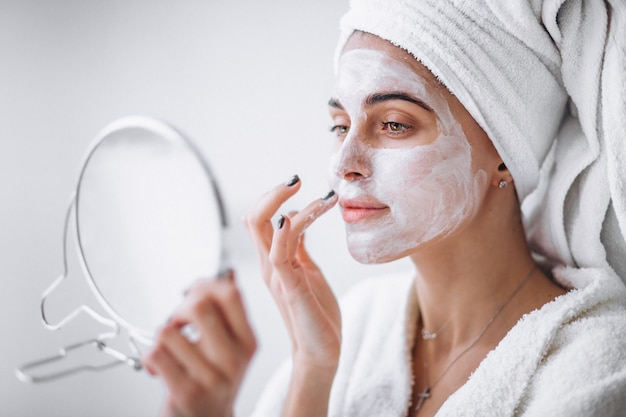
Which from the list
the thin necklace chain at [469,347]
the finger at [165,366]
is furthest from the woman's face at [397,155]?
the finger at [165,366]

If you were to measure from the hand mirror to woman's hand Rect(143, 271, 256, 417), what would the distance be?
2 centimetres

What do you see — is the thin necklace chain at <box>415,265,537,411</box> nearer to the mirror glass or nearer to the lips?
the lips

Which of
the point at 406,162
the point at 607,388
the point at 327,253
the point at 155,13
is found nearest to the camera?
the point at 607,388

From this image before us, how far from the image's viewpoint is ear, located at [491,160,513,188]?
3.00ft

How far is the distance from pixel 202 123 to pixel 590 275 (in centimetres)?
66

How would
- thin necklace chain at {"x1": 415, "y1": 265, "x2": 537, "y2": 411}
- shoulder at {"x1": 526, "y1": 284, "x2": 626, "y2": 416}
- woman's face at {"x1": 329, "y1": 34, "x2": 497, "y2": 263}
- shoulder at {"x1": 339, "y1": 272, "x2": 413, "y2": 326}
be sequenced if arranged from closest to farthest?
shoulder at {"x1": 526, "y1": 284, "x2": 626, "y2": 416}, woman's face at {"x1": 329, "y1": 34, "x2": 497, "y2": 263}, thin necklace chain at {"x1": 415, "y1": 265, "x2": 537, "y2": 411}, shoulder at {"x1": 339, "y1": 272, "x2": 413, "y2": 326}

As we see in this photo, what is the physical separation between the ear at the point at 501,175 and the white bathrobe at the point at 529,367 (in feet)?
0.56

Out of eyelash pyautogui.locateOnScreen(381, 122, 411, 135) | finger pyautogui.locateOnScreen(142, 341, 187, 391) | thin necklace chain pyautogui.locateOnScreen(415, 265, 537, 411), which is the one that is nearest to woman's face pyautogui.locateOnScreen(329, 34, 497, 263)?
eyelash pyautogui.locateOnScreen(381, 122, 411, 135)

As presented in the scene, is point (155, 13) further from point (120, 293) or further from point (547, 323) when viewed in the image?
point (547, 323)

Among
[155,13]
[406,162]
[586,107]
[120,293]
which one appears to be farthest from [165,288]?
[586,107]

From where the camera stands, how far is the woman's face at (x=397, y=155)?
2.78 ft

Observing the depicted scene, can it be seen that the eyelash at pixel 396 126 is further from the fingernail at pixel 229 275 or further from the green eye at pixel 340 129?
the fingernail at pixel 229 275

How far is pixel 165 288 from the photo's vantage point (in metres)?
0.83

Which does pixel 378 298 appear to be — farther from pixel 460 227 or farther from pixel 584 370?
pixel 584 370
